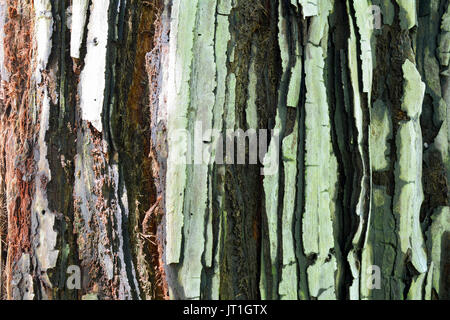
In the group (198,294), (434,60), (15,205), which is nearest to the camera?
(198,294)

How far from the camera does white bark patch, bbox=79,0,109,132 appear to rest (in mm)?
1054

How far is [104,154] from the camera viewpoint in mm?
1069

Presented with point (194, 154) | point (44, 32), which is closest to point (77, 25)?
point (44, 32)

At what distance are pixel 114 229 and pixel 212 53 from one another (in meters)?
0.47

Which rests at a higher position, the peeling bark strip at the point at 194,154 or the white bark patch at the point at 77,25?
the white bark patch at the point at 77,25

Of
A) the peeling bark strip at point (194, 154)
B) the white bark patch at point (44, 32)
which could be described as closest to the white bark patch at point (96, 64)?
the peeling bark strip at point (194, 154)

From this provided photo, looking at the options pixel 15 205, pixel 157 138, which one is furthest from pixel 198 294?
pixel 15 205

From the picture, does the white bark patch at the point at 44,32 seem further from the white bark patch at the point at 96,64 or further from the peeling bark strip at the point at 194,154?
the white bark patch at the point at 96,64

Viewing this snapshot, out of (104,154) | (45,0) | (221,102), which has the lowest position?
(104,154)

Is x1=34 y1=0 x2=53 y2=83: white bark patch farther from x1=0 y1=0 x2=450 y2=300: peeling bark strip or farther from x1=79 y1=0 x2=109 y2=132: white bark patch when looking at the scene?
x1=79 y1=0 x2=109 y2=132: white bark patch

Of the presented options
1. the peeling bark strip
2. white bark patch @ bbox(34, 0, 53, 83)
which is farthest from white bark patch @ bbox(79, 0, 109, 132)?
white bark patch @ bbox(34, 0, 53, 83)

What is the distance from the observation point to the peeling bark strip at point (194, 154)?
40.8 inches
